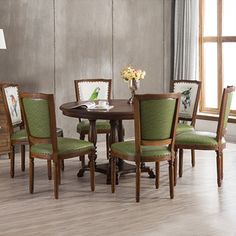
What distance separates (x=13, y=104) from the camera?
21.3 feet

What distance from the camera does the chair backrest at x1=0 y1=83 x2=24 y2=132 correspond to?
627cm

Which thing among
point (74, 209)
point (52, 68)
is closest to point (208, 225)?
A: point (74, 209)

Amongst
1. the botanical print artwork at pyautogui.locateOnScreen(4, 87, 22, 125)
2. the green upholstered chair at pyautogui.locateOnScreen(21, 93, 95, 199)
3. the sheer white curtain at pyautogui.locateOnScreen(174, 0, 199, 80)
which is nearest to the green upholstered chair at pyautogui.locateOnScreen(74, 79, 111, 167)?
the botanical print artwork at pyautogui.locateOnScreen(4, 87, 22, 125)

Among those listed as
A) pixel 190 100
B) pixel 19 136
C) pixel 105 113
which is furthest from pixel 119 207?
pixel 190 100

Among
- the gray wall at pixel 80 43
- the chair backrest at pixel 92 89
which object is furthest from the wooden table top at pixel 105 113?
the gray wall at pixel 80 43

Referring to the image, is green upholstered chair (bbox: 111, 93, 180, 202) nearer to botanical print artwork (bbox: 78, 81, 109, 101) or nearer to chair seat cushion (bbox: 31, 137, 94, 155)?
chair seat cushion (bbox: 31, 137, 94, 155)

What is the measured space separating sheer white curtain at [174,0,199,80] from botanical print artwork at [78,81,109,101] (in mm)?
2231

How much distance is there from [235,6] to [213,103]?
1.55m

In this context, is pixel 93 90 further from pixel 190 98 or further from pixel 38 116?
pixel 38 116

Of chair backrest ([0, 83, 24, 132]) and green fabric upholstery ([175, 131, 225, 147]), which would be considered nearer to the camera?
green fabric upholstery ([175, 131, 225, 147])

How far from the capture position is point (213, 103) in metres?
9.28

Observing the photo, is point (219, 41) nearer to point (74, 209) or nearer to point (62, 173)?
point (62, 173)

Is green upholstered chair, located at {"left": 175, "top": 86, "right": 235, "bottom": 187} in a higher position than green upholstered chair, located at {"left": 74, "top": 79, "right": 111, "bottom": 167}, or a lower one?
lower

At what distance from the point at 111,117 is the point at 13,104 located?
1.44 metres
